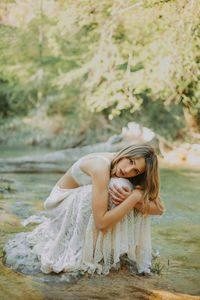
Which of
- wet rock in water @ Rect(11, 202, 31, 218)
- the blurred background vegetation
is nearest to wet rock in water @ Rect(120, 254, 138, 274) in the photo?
wet rock in water @ Rect(11, 202, 31, 218)

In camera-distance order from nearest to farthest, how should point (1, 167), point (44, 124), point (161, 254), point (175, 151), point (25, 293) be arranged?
point (25, 293)
point (161, 254)
point (1, 167)
point (175, 151)
point (44, 124)

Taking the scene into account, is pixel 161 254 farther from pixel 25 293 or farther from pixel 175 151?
pixel 175 151

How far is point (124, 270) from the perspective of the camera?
2.85 m

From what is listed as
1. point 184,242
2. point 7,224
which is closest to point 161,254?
point 184,242

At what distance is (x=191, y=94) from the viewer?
358 inches

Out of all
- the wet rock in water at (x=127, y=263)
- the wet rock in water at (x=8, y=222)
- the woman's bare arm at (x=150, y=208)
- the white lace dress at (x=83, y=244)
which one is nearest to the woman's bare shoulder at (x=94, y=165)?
the white lace dress at (x=83, y=244)

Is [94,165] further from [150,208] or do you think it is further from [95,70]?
[95,70]

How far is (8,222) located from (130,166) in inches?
76.3

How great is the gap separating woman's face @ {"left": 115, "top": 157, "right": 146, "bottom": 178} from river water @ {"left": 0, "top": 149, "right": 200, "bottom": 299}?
794mm

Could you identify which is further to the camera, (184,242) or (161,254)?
(184,242)

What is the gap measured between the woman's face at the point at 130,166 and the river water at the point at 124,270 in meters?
0.79

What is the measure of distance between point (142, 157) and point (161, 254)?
116cm

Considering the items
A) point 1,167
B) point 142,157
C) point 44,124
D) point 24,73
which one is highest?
point 142,157

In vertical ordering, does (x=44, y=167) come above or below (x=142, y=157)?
below
